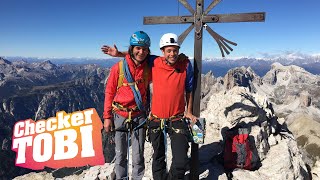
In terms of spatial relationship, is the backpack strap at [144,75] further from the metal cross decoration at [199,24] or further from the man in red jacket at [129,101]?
the metal cross decoration at [199,24]

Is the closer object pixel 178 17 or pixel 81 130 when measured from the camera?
pixel 178 17

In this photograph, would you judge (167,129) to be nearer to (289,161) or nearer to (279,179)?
(279,179)

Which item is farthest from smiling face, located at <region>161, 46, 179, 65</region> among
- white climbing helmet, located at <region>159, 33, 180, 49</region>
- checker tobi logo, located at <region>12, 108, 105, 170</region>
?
checker tobi logo, located at <region>12, 108, 105, 170</region>

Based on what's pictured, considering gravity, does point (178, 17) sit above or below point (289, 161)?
above

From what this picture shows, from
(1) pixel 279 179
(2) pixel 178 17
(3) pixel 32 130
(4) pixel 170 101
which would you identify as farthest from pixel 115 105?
(3) pixel 32 130

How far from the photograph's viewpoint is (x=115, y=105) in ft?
34.4

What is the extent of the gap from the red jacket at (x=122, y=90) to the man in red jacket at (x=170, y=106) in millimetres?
542

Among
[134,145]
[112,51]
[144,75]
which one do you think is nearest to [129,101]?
[144,75]

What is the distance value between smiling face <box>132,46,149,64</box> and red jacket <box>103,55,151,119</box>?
0.85ft

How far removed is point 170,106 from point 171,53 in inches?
73.9

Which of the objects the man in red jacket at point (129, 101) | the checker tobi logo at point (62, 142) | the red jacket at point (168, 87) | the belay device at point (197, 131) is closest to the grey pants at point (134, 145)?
the man in red jacket at point (129, 101)

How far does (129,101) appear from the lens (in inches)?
406

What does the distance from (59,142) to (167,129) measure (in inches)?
415

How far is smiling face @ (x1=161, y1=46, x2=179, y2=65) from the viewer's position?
382 inches
